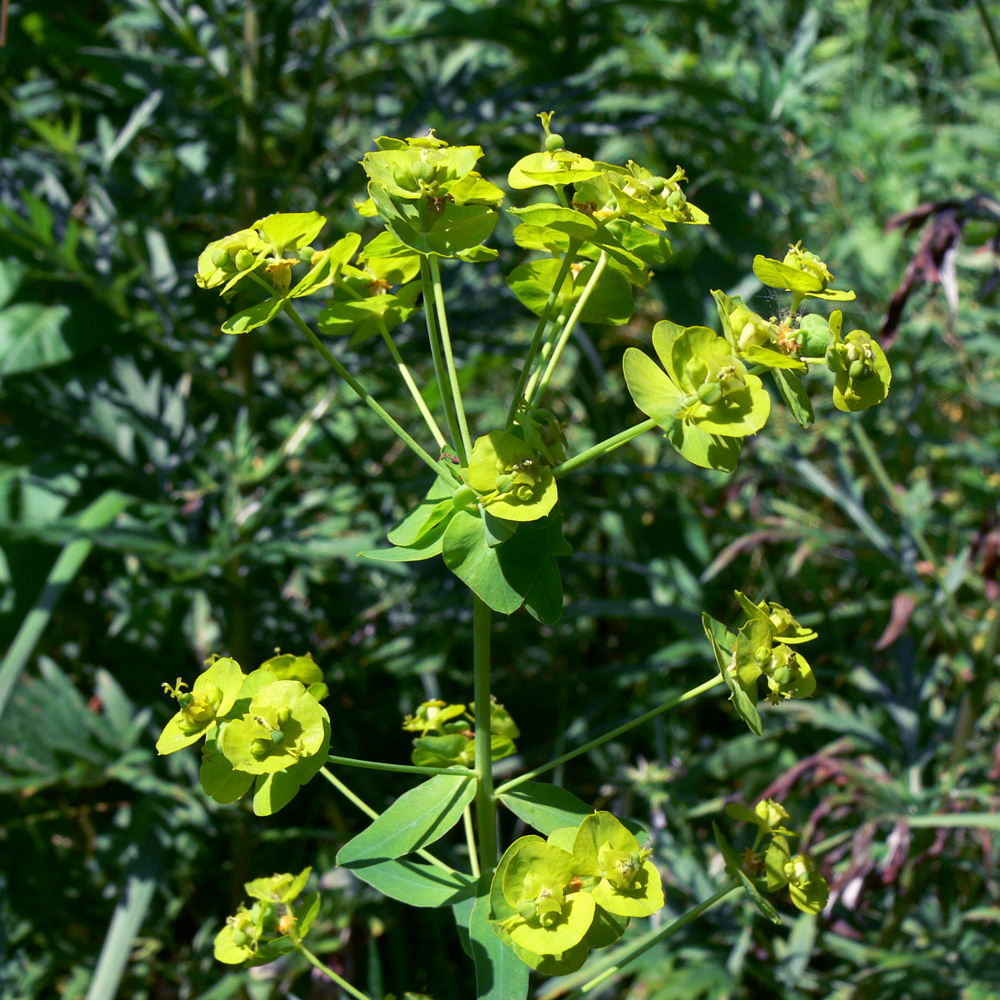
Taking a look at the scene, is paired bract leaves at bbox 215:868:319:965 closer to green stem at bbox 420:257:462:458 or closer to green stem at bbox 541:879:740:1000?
green stem at bbox 541:879:740:1000

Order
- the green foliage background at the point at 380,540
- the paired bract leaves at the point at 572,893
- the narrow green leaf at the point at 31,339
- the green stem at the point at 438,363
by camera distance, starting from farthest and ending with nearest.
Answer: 1. the narrow green leaf at the point at 31,339
2. the green foliage background at the point at 380,540
3. the green stem at the point at 438,363
4. the paired bract leaves at the point at 572,893

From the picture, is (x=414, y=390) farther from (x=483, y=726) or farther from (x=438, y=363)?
(x=483, y=726)

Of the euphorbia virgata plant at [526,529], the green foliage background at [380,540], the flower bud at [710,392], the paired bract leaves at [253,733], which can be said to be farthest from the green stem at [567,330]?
the green foliage background at [380,540]

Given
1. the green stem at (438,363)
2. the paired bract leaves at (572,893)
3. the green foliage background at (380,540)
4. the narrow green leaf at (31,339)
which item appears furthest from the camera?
the narrow green leaf at (31,339)

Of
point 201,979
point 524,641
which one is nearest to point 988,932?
point 524,641

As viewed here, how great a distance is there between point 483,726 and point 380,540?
0.98 metres

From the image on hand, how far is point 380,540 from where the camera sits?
1.66 meters

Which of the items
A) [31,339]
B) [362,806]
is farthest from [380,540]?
[362,806]

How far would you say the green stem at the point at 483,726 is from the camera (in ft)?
2.31

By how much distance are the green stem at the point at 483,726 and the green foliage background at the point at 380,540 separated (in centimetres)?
74

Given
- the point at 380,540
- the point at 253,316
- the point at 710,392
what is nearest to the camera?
the point at 710,392

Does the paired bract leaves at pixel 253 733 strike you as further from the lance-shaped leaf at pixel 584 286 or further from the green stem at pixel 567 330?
the lance-shaped leaf at pixel 584 286

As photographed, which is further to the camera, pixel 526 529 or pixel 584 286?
pixel 584 286

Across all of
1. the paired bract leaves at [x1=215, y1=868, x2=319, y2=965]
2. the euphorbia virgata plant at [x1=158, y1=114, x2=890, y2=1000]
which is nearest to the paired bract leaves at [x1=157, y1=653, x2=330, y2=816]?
the euphorbia virgata plant at [x1=158, y1=114, x2=890, y2=1000]
